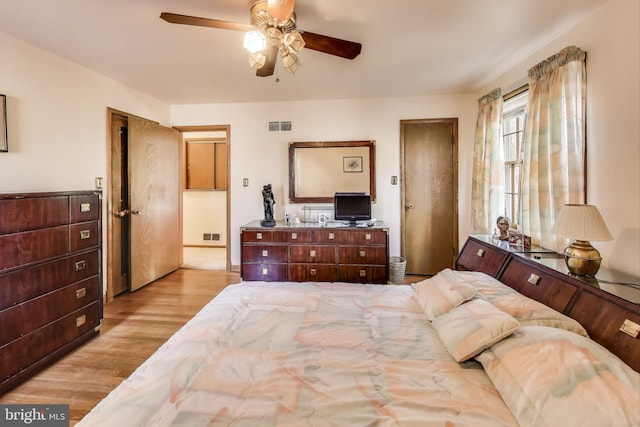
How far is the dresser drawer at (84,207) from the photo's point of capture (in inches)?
87.7

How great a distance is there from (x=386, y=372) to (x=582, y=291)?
116 centimetres

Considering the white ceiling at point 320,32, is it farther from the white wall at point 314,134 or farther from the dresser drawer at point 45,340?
the dresser drawer at point 45,340

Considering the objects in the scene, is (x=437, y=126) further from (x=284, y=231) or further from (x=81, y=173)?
(x=81, y=173)

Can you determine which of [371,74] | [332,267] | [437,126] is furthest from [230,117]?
[437,126]

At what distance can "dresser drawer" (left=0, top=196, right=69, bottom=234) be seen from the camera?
1811 millimetres

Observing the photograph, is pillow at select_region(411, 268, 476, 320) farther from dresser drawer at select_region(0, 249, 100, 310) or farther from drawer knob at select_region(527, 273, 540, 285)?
dresser drawer at select_region(0, 249, 100, 310)

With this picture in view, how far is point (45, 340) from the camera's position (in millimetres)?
2043

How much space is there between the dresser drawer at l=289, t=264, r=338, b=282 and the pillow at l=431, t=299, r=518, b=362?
2.10 meters

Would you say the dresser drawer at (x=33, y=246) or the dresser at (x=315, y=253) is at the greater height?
the dresser drawer at (x=33, y=246)

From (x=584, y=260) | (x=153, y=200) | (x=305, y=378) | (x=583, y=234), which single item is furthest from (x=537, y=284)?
(x=153, y=200)

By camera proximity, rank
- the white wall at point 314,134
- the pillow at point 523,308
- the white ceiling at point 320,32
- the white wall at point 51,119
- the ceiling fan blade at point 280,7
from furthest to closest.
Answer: the white wall at point 314,134 < the white wall at point 51,119 < the white ceiling at point 320,32 < the ceiling fan blade at point 280,7 < the pillow at point 523,308

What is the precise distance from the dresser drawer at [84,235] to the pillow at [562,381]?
9.21 ft

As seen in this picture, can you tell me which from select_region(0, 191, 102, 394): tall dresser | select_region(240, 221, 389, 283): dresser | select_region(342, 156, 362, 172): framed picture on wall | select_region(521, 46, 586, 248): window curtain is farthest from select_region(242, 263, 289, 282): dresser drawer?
select_region(521, 46, 586, 248): window curtain

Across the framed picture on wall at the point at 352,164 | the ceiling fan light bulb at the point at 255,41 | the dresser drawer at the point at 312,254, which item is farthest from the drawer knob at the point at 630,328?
the framed picture on wall at the point at 352,164
